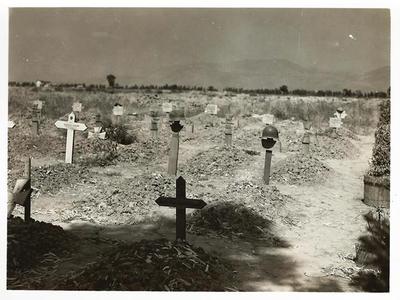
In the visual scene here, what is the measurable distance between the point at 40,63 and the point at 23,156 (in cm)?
193

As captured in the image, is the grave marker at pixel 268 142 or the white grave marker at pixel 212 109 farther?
the white grave marker at pixel 212 109

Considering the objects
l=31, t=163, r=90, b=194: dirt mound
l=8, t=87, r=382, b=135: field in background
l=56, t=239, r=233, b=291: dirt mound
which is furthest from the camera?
l=8, t=87, r=382, b=135: field in background

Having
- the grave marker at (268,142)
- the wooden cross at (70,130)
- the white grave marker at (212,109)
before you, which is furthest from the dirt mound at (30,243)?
the white grave marker at (212,109)

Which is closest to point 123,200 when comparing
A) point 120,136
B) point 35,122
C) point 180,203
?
point 180,203

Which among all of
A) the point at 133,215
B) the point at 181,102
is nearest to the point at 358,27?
the point at 133,215

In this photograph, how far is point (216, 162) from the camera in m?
8.70

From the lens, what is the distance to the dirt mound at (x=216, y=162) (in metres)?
8.18

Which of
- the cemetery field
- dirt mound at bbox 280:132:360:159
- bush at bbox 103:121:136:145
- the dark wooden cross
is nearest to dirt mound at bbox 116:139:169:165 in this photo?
the cemetery field

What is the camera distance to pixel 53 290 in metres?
4.59

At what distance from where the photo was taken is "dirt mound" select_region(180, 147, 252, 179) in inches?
322

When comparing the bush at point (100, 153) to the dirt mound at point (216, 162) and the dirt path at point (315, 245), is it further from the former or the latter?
the dirt path at point (315, 245)

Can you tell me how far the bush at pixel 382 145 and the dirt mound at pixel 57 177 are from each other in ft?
15.9

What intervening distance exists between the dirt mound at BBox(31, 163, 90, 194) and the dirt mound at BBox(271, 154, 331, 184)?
11.9 feet

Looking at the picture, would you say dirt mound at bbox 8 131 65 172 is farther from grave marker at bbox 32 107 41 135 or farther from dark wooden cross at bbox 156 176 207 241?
dark wooden cross at bbox 156 176 207 241
